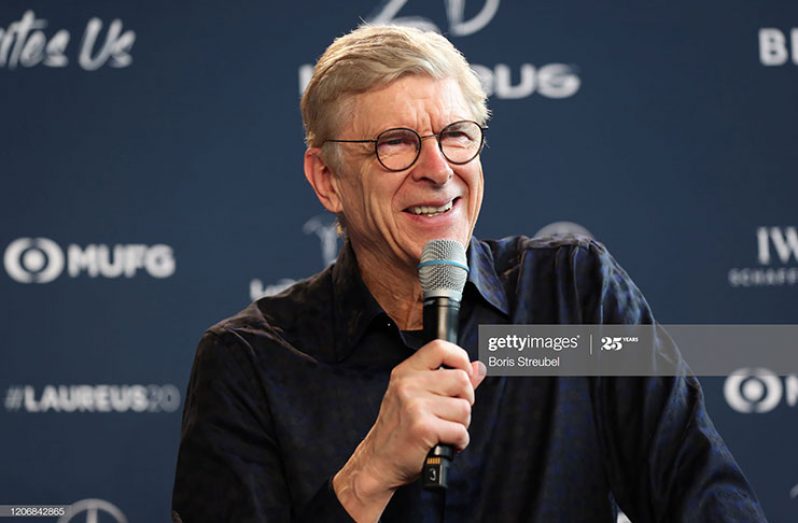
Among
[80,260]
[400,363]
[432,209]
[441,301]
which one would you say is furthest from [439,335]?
[80,260]

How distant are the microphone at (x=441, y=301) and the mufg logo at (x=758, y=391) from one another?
1569mm

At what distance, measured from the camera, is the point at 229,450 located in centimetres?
189

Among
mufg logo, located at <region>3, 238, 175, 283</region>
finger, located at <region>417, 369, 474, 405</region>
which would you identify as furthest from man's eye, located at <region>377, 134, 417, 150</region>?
mufg logo, located at <region>3, 238, 175, 283</region>

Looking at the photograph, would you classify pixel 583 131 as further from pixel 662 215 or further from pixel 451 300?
pixel 451 300

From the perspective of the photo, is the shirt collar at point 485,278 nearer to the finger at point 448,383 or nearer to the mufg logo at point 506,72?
the finger at point 448,383

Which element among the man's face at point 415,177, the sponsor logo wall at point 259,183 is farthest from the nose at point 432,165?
the sponsor logo wall at point 259,183

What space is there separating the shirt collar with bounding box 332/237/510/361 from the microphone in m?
0.35

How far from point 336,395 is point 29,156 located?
1592 mm

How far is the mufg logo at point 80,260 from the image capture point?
3074 mm

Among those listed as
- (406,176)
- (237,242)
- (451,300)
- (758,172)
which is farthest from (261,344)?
(758,172)

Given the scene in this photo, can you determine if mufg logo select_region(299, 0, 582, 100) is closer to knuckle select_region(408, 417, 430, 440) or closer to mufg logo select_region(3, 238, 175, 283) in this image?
mufg logo select_region(3, 238, 175, 283)

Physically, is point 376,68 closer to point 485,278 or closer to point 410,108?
Result: point 410,108

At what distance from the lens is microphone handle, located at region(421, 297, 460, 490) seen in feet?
4.72

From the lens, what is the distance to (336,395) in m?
1.96
